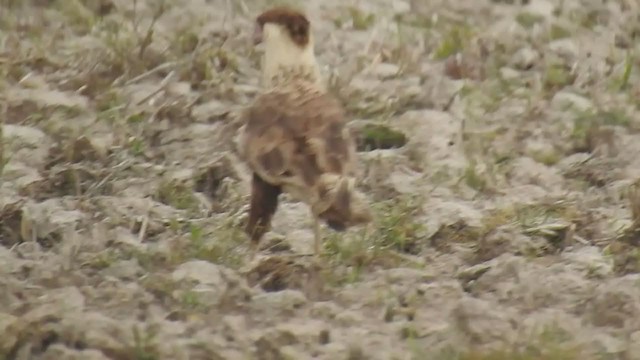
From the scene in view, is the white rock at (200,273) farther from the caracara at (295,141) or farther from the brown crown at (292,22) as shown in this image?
the brown crown at (292,22)

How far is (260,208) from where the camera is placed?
347 cm

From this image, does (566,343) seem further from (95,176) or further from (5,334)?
(95,176)

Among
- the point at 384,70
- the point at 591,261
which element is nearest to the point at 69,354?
the point at 591,261

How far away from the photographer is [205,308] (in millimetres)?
3293

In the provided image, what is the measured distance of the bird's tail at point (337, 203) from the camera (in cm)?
323

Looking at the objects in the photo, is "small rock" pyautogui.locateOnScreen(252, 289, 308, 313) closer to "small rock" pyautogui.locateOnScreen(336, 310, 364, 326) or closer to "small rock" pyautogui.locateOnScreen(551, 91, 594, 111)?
"small rock" pyautogui.locateOnScreen(336, 310, 364, 326)

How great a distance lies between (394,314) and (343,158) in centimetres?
41

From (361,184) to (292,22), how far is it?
70 cm

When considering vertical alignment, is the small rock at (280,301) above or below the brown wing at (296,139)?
below

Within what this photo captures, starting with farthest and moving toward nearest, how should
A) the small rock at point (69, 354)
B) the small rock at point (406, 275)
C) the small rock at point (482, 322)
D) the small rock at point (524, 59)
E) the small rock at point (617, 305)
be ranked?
the small rock at point (524, 59) → the small rock at point (406, 275) → the small rock at point (617, 305) → the small rock at point (482, 322) → the small rock at point (69, 354)

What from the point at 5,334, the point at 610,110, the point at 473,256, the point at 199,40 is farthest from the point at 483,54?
the point at 5,334

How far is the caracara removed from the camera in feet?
10.7

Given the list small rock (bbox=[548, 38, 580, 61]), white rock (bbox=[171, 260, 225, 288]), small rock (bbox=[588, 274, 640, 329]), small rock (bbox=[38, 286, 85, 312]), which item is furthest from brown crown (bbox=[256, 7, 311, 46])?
small rock (bbox=[548, 38, 580, 61])

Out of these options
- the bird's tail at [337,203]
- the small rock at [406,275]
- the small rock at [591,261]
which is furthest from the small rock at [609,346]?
the bird's tail at [337,203]
